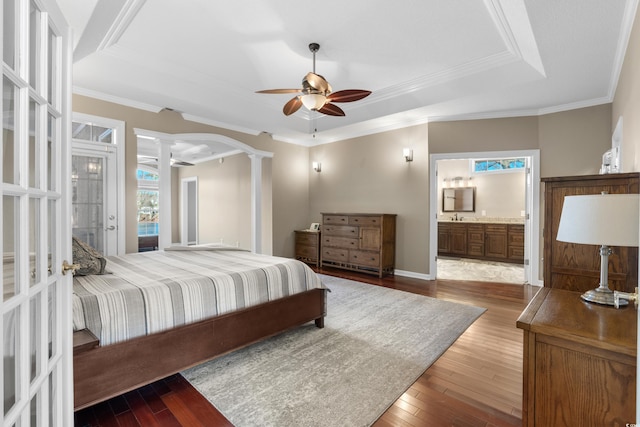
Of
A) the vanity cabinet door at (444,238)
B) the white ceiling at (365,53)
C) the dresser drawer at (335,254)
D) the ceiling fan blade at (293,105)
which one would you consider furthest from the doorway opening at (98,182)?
the vanity cabinet door at (444,238)

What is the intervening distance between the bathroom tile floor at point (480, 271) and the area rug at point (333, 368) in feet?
6.14

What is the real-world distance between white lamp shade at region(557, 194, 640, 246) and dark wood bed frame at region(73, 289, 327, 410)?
6.69 feet

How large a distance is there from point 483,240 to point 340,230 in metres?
3.38

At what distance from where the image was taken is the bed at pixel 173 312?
171 centimetres

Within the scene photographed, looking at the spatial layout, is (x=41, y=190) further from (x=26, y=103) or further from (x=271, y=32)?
(x=271, y=32)

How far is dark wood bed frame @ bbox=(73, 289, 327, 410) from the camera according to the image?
5.44ft

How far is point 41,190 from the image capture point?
1.05 m

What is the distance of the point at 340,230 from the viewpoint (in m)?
5.53

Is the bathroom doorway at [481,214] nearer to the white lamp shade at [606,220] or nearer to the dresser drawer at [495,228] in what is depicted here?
the dresser drawer at [495,228]

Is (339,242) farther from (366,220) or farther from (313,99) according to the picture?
(313,99)

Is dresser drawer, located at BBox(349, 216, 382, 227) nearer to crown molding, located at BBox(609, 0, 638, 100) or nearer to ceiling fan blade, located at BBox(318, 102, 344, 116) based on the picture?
ceiling fan blade, located at BBox(318, 102, 344, 116)

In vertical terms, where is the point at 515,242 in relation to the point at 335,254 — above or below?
above

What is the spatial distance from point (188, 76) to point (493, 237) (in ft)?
20.8

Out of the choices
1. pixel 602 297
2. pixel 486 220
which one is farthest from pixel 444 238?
pixel 602 297
